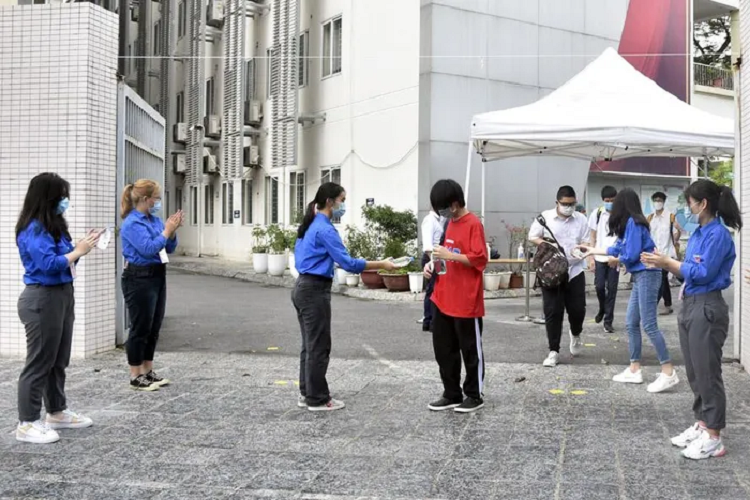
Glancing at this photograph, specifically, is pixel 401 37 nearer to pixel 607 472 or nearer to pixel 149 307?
pixel 149 307

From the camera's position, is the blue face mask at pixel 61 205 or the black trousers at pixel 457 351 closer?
the blue face mask at pixel 61 205

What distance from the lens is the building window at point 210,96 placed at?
27688mm

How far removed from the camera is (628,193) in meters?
6.96

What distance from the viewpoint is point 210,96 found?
27.9 metres

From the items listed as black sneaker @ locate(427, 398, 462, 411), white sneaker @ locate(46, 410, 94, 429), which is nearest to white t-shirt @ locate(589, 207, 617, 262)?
black sneaker @ locate(427, 398, 462, 411)

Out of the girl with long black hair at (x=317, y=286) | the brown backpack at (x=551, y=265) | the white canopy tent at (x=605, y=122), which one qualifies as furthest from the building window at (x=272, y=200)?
the girl with long black hair at (x=317, y=286)

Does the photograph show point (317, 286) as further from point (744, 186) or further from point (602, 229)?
point (602, 229)

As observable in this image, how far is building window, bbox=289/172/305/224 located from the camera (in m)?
21.6

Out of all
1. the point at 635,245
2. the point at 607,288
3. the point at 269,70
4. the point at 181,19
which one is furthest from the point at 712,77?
the point at 635,245

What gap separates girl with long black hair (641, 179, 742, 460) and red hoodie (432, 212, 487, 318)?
141 cm

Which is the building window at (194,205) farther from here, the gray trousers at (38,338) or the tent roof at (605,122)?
the gray trousers at (38,338)

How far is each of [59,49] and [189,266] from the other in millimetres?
15728

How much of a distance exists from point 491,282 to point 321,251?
30.2 ft

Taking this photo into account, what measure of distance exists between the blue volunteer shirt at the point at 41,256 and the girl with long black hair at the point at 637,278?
169 inches
